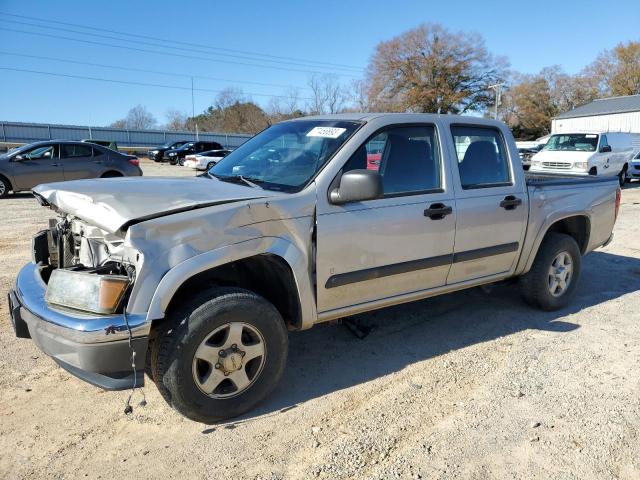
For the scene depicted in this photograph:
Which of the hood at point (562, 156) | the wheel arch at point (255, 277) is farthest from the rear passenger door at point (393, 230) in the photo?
the hood at point (562, 156)

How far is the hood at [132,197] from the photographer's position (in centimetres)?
281

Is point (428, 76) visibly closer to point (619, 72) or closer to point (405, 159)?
point (619, 72)

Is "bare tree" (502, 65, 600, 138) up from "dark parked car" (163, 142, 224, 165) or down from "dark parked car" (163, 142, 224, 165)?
up

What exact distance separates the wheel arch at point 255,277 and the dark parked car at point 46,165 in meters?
12.0

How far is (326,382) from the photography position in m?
3.60

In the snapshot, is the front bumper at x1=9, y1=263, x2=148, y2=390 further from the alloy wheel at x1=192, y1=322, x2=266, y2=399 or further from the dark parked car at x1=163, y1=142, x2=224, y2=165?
the dark parked car at x1=163, y1=142, x2=224, y2=165

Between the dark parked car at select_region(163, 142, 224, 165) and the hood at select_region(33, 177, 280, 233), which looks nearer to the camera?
the hood at select_region(33, 177, 280, 233)

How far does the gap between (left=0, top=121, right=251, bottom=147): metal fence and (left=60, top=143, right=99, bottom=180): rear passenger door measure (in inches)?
889

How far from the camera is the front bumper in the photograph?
8.68 feet

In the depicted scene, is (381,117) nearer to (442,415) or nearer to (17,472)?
(442,415)

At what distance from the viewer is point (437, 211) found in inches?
150

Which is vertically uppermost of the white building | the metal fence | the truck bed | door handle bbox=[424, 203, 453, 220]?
the white building

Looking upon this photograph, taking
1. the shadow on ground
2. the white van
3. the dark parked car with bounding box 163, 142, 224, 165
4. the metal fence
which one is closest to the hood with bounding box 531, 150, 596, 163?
the white van

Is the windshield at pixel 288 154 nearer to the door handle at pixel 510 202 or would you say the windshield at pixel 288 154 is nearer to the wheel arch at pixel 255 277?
the wheel arch at pixel 255 277
